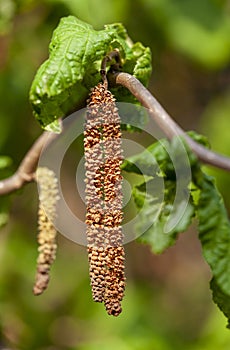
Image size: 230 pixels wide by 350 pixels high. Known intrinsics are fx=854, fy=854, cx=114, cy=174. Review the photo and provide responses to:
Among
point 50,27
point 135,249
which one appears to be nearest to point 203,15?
point 50,27

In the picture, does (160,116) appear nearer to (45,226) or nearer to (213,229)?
(213,229)

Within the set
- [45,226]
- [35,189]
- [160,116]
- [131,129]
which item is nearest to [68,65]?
[160,116]

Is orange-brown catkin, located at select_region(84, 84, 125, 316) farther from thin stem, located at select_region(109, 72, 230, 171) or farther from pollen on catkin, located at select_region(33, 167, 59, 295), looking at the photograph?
pollen on catkin, located at select_region(33, 167, 59, 295)

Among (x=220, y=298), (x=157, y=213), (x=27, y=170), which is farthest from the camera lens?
(x=27, y=170)

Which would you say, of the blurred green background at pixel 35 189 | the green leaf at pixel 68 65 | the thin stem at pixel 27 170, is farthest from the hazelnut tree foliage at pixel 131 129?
the blurred green background at pixel 35 189

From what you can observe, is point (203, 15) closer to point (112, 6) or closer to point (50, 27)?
point (112, 6)

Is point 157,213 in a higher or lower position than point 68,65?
lower

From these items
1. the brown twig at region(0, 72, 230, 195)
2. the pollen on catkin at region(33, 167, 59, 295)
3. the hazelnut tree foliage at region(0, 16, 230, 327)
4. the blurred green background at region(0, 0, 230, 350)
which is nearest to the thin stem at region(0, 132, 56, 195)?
the pollen on catkin at region(33, 167, 59, 295)

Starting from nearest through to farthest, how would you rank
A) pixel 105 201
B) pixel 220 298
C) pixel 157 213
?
pixel 105 201
pixel 220 298
pixel 157 213
